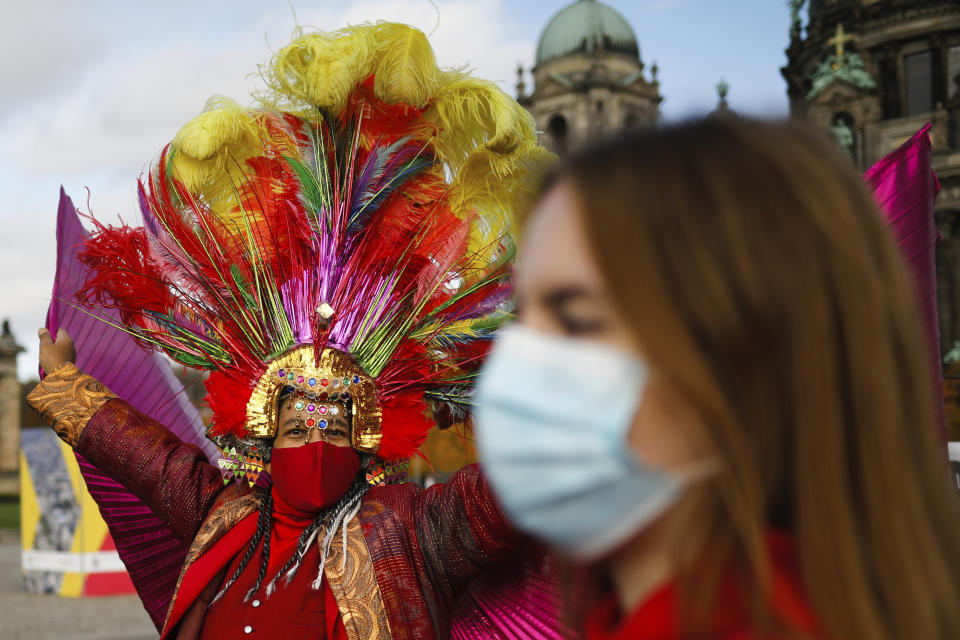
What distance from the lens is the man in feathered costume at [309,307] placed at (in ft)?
9.59

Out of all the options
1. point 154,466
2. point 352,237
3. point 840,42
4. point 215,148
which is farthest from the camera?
point 840,42

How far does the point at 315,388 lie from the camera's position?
2.95 metres

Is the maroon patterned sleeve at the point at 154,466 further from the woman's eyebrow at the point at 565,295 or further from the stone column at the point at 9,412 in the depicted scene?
the stone column at the point at 9,412

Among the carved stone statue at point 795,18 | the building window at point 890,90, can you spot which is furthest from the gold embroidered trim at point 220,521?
the carved stone statue at point 795,18

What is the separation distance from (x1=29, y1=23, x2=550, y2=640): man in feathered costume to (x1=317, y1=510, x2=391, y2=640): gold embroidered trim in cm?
1

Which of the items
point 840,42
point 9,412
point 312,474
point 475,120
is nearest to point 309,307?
A: point 312,474

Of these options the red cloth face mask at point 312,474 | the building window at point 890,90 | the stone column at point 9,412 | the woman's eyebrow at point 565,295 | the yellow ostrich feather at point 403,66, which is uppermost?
the building window at point 890,90

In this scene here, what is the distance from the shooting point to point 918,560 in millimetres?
876

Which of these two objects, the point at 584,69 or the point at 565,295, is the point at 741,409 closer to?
the point at 565,295

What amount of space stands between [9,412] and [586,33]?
23.8 m

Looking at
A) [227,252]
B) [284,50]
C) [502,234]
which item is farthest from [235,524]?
[284,50]

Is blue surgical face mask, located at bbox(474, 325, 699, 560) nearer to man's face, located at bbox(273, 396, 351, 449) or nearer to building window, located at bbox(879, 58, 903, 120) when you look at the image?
man's face, located at bbox(273, 396, 351, 449)

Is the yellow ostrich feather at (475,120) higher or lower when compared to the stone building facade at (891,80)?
lower

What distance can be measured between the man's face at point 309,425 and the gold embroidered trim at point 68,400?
788 mm
